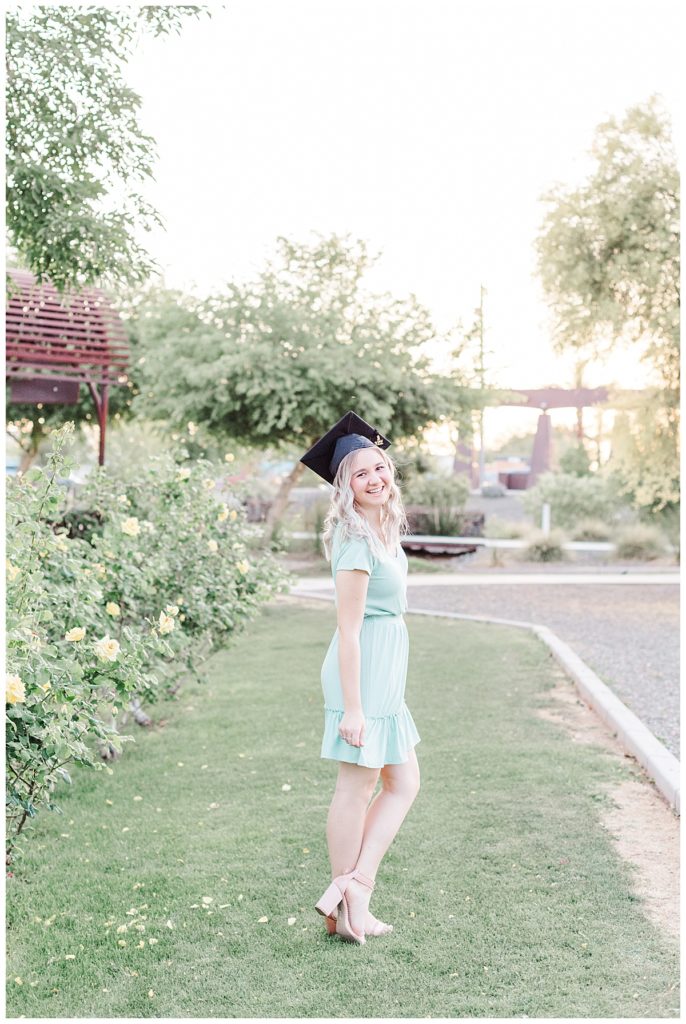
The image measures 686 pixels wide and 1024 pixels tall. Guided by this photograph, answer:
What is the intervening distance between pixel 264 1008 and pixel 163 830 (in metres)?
1.81

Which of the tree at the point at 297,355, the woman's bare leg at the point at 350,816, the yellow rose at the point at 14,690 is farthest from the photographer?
the tree at the point at 297,355

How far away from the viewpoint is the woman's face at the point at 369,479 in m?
3.67

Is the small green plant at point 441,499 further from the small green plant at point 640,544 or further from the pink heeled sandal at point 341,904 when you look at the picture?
the pink heeled sandal at point 341,904

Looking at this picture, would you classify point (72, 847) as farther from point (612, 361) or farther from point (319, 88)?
point (612, 361)

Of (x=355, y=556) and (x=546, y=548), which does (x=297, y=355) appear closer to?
(x=546, y=548)

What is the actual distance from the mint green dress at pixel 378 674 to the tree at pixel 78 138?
3.75 m

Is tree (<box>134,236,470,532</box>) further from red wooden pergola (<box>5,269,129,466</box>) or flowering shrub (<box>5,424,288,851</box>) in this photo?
flowering shrub (<box>5,424,288,851</box>)

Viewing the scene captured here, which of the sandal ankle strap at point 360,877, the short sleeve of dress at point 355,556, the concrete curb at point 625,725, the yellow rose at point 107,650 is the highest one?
the short sleeve of dress at point 355,556

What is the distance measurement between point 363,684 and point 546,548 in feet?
58.3

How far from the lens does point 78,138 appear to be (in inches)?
247

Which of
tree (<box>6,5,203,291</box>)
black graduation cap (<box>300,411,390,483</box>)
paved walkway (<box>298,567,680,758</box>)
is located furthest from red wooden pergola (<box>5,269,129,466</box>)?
black graduation cap (<box>300,411,390,483</box>)

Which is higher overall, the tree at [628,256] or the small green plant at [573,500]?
the tree at [628,256]

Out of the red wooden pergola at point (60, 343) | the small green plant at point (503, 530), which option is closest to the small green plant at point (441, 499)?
the small green plant at point (503, 530)

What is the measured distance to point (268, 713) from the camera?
7.29m
